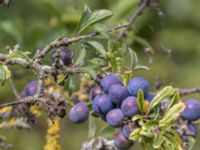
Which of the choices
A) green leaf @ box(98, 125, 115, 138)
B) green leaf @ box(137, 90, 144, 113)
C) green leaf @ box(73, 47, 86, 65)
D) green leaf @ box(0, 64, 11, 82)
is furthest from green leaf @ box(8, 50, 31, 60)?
green leaf @ box(98, 125, 115, 138)

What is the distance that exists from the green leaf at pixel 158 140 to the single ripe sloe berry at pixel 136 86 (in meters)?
0.10

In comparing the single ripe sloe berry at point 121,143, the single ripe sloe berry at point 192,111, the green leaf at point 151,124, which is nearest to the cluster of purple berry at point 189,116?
the single ripe sloe berry at point 192,111

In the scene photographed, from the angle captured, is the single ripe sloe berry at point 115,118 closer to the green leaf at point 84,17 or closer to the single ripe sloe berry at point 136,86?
the single ripe sloe berry at point 136,86

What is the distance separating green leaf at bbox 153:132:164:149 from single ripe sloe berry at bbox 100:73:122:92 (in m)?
0.14

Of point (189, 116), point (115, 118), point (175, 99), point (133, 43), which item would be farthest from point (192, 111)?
point (133, 43)

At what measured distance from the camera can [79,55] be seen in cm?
141

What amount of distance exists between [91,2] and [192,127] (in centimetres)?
175

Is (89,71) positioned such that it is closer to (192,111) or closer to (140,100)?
(140,100)

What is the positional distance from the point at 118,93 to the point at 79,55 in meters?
0.17

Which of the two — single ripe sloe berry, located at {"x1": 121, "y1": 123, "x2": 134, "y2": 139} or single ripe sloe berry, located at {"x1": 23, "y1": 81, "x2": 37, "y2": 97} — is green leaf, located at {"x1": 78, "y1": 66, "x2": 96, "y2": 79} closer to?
single ripe sloe berry, located at {"x1": 121, "y1": 123, "x2": 134, "y2": 139}

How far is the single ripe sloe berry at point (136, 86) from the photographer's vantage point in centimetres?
128

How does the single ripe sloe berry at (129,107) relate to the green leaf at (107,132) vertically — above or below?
below

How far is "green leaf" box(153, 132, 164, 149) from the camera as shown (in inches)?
48.3

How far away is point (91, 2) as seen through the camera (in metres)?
3.18
